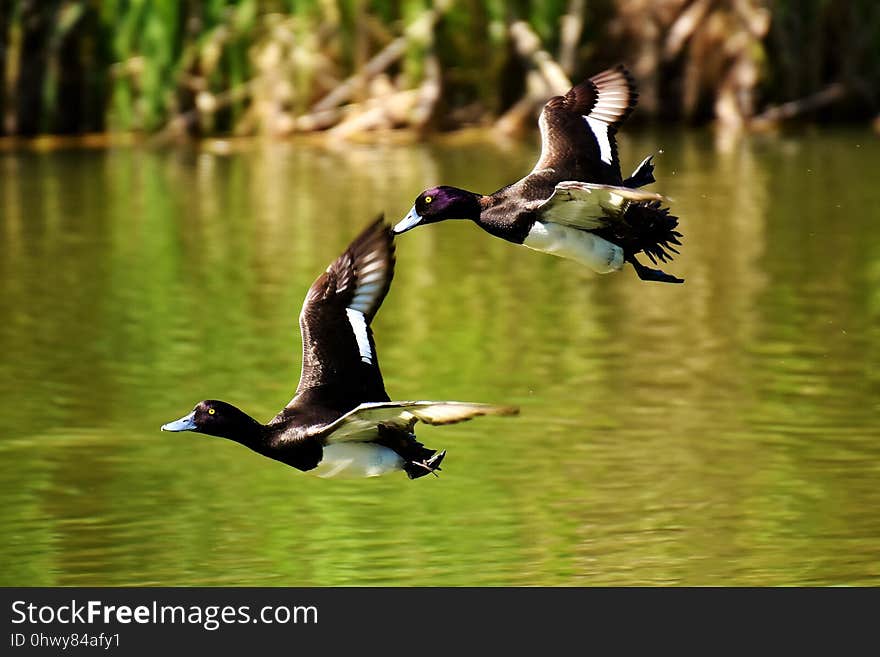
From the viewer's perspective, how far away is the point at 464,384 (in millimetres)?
16391

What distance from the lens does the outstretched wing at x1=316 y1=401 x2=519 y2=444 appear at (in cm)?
770

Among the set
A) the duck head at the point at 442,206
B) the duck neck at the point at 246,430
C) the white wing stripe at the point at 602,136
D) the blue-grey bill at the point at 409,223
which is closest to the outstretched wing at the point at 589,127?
the white wing stripe at the point at 602,136

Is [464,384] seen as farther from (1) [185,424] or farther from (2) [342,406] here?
(2) [342,406]

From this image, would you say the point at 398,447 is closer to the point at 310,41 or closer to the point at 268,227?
the point at 268,227

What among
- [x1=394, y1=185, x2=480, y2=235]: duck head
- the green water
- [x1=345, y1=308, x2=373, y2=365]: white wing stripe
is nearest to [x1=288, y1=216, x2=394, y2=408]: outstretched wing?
[x1=345, y1=308, x2=373, y2=365]: white wing stripe

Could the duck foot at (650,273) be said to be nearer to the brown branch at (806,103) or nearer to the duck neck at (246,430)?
the duck neck at (246,430)

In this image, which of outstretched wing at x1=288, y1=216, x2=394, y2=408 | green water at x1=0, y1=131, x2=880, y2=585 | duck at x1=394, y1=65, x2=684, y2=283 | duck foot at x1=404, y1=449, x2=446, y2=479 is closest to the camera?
duck foot at x1=404, y1=449, x2=446, y2=479

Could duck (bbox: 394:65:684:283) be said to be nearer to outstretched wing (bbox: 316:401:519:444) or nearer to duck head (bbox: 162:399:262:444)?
outstretched wing (bbox: 316:401:519:444)

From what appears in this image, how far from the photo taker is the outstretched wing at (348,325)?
9234 millimetres

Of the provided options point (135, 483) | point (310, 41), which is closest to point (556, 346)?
point (135, 483)

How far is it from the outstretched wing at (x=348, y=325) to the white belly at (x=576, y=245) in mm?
677

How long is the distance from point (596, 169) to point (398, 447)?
5.35 ft

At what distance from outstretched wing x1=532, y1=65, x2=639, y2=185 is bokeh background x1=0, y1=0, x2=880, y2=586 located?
2.72 metres

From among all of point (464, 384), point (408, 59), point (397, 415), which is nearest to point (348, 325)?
point (397, 415)
